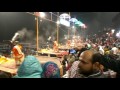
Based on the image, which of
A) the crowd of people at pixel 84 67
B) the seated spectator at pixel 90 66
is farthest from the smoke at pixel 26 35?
the seated spectator at pixel 90 66

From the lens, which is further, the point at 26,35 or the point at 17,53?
the point at 26,35

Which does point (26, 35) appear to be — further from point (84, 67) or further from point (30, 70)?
point (84, 67)

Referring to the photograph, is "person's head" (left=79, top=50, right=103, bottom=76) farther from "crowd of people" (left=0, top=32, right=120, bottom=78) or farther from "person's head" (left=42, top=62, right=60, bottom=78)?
"person's head" (left=42, top=62, right=60, bottom=78)

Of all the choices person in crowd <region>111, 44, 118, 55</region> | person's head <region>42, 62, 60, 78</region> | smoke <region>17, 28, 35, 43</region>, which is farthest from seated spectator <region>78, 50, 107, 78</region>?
smoke <region>17, 28, 35, 43</region>

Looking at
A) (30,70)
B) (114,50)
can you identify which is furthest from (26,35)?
(30,70)

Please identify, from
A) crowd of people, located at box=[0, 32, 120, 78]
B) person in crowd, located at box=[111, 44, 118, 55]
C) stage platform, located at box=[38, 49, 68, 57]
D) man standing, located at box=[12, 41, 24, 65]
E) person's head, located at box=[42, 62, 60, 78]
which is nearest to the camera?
crowd of people, located at box=[0, 32, 120, 78]

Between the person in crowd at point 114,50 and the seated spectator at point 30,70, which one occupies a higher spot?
the person in crowd at point 114,50

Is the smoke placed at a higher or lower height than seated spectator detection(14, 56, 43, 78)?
higher

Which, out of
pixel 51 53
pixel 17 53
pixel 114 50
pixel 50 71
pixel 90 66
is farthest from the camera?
pixel 51 53

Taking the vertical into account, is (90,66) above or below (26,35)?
below

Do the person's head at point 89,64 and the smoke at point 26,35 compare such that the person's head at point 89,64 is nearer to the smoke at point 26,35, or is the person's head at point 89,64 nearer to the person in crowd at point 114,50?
the person in crowd at point 114,50

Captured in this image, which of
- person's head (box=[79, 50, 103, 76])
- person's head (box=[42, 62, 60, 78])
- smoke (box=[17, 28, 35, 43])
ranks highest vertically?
smoke (box=[17, 28, 35, 43])

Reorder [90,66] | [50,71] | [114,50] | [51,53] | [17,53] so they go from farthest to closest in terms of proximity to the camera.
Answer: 1. [51,53]
2. [114,50]
3. [17,53]
4. [50,71]
5. [90,66]
